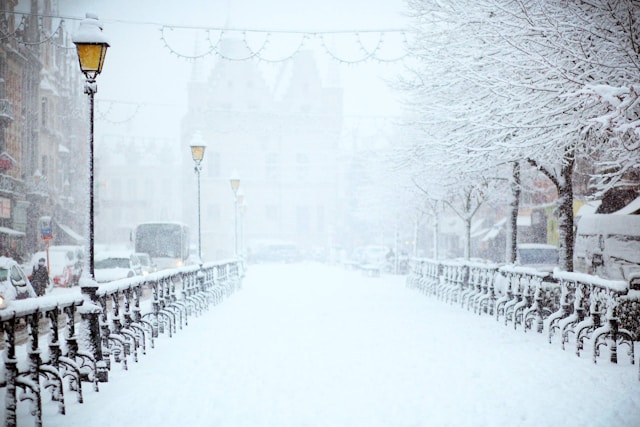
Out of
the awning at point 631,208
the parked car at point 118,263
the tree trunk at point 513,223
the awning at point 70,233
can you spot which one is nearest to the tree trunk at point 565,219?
the tree trunk at point 513,223

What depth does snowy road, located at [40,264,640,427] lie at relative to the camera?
23.8 feet

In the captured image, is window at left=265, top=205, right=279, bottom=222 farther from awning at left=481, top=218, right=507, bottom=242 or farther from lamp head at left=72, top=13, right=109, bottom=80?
lamp head at left=72, top=13, right=109, bottom=80

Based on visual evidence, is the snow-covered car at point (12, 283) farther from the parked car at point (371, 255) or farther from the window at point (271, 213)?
the window at point (271, 213)

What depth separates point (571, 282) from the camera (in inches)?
485

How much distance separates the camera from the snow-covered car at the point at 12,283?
1605 centimetres

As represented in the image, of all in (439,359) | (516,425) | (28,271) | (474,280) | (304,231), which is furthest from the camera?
(304,231)

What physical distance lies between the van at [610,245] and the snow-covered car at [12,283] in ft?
52.8

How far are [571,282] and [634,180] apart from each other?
1180 cm

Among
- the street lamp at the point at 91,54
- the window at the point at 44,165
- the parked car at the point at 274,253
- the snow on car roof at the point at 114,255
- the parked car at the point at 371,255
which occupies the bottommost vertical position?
the parked car at the point at 274,253

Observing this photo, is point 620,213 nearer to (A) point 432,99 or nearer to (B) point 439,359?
(A) point 432,99

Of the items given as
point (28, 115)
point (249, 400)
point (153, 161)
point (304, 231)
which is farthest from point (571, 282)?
point (153, 161)

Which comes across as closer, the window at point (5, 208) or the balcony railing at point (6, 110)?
the balcony railing at point (6, 110)

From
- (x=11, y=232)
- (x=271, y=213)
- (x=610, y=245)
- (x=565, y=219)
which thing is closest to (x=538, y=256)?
(x=610, y=245)

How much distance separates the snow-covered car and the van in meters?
16.1
